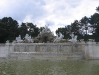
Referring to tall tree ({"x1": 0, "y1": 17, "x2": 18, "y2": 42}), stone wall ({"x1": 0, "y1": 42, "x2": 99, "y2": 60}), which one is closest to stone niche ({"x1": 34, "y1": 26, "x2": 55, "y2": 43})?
stone wall ({"x1": 0, "y1": 42, "x2": 99, "y2": 60})

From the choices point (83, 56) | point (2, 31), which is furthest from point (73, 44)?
point (2, 31)

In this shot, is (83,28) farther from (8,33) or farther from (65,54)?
(65,54)

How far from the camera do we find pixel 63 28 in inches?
3329

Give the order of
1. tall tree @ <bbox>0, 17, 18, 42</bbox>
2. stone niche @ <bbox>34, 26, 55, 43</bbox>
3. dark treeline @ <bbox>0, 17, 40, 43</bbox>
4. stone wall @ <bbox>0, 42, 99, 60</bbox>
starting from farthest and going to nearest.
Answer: tall tree @ <bbox>0, 17, 18, 42</bbox> → dark treeline @ <bbox>0, 17, 40, 43</bbox> → stone niche @ <bbox>34, 26, 55, 43</bbox> → stone wall @ <bbox>0, 42, 99, 60</bbox>

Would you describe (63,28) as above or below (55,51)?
above

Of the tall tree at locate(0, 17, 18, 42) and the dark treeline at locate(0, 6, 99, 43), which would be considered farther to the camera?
the tall tree at locate(0, 17, 18, 42)

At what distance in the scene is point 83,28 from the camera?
76.2 metres

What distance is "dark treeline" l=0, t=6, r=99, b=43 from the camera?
6312 cm

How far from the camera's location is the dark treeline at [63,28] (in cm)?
6312

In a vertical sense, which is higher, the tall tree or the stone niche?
the tall tree

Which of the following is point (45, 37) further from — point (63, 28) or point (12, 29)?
point (63, 28)

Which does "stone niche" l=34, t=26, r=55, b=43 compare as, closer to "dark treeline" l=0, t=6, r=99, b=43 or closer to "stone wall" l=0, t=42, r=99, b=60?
"stone wall" l=0, t=42, r=99, b=60

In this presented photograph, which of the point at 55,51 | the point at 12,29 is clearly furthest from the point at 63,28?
the point at 55,51

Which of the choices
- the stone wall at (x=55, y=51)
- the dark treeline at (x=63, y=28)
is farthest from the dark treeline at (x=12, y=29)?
the stone wall at (x=55, y=51)
